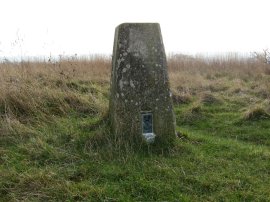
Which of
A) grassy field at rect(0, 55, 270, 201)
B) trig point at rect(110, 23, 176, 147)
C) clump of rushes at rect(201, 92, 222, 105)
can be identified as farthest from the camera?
clump of rushes at rect(201, 92, 222, 105)

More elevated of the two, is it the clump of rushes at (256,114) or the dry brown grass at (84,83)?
the dry brown grass at (84,83)

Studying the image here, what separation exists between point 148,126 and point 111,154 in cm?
67

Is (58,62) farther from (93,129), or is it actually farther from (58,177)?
(58,177)

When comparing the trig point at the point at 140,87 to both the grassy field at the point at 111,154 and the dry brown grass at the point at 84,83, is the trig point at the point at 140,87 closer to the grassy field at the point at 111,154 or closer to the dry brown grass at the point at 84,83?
the grassy field at the point at 111,154

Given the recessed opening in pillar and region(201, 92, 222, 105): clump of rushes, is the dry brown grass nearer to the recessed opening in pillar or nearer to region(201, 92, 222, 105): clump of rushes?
region(201, 92, 222, 105): clump of rushes

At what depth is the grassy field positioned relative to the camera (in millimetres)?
3387

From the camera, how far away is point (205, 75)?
1163 cm

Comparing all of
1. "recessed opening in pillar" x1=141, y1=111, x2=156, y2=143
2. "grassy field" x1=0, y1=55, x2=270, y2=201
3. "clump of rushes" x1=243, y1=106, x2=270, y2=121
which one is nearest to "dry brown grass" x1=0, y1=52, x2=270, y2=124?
"grassy field" x1=0, y1=55, x2=270, y2=201

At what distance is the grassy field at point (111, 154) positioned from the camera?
339cm

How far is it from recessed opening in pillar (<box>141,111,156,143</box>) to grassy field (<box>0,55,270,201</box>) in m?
0.23

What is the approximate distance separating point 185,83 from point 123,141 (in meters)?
5.30

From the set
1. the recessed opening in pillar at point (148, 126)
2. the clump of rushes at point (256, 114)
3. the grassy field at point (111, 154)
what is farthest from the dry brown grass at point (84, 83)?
the recessed opening in pillar at point (148, 126)

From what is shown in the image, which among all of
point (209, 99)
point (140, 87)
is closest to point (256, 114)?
point (209, 99)

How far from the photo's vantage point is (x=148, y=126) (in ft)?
14.7
